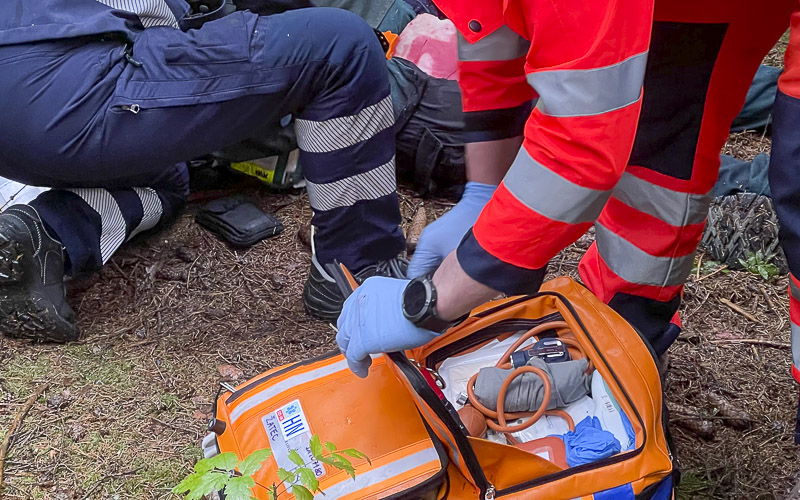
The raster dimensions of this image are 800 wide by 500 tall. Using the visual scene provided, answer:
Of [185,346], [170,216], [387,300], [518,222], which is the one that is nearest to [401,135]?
[170,216]

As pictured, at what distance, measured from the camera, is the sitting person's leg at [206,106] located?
6.13 ft

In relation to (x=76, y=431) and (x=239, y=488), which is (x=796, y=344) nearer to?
(x=239, y=488)

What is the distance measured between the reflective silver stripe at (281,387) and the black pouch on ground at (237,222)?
3.72 feet

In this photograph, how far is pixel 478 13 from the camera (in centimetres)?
132

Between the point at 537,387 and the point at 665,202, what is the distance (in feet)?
1.75

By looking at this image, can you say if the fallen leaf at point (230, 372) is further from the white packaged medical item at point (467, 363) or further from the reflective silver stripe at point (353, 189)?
the white packaged medical item at point (467, 363)

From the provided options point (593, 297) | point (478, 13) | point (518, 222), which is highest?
point (478, 13)

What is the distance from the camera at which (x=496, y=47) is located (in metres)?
1.46

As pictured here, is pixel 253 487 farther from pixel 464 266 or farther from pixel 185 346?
pixel 185 346

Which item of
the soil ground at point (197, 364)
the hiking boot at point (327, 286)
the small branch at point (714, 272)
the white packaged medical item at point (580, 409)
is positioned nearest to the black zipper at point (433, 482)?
the white packaged medical item at point (580, 409)

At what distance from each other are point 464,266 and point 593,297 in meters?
0.64

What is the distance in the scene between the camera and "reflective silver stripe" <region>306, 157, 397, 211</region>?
217cm

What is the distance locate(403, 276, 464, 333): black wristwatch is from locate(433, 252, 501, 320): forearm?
1cm

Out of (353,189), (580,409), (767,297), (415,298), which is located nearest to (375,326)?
(415,298)
